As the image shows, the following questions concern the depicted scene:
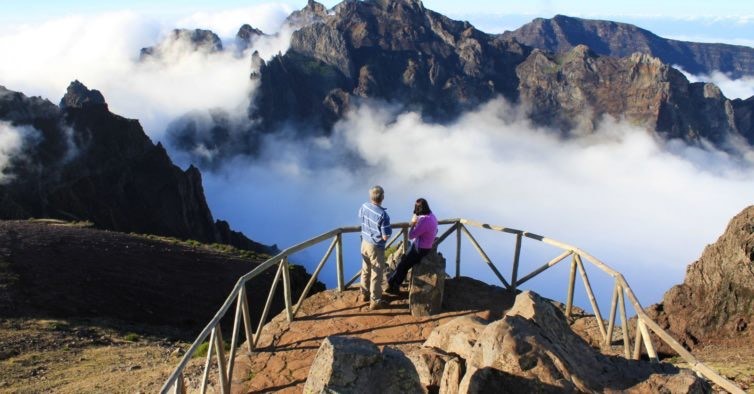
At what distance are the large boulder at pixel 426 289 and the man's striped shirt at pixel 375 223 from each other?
1178mm

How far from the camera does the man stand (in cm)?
1331

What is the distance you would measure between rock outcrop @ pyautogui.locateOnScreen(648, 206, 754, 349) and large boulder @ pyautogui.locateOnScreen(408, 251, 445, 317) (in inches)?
292

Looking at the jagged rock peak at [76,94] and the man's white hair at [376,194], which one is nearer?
the man's white hair at [376,194]

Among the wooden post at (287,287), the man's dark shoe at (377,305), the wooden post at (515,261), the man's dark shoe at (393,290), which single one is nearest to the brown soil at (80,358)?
the wooden post at (287,287)

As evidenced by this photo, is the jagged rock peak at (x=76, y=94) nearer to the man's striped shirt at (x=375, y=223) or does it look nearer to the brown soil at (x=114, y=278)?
the brown soil at (x=114, y=278)

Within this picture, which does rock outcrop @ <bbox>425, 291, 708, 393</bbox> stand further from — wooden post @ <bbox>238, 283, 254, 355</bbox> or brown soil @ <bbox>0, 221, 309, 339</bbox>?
brown soil @ <bbox>0, 221, 309, 339</bbox>

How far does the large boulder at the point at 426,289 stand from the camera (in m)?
14.0

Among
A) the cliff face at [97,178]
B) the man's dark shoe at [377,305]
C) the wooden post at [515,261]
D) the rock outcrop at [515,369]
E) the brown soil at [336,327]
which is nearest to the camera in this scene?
Result: the rock outcrop at [515,369]

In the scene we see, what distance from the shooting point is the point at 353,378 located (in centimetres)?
812

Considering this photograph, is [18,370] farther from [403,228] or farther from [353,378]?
[353,378]

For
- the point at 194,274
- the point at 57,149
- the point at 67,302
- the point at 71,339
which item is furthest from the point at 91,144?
the point at 71,339

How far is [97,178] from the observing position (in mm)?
78750

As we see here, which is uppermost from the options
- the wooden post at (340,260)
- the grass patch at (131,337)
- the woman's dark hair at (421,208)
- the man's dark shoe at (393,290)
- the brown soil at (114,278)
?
the woman's dark hair at (421,208)

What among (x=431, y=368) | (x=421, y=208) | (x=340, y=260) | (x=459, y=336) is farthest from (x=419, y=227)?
(x=431, y=368)
